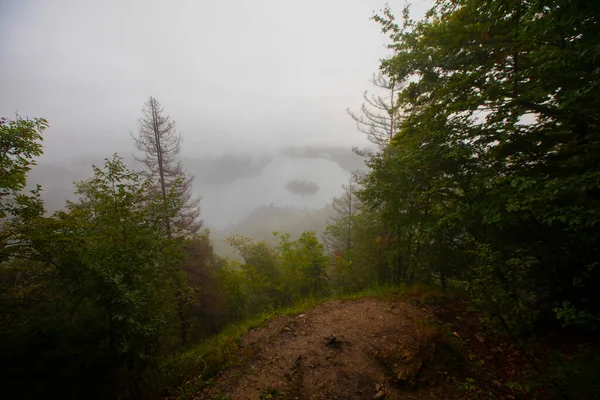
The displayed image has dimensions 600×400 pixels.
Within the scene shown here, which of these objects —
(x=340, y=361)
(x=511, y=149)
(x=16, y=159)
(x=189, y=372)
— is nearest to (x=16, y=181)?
(x=16, y=159)

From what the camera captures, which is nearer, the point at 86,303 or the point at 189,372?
the point at 86,303

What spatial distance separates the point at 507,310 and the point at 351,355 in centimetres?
323

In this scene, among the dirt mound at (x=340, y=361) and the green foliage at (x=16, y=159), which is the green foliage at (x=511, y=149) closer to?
the dirt mound at (x=340, y=361)

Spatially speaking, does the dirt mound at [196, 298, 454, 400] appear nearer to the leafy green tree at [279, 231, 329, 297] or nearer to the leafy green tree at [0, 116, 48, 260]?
the leafy green tree at [0, 116, 48, 260]

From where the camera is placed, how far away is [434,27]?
557 cm

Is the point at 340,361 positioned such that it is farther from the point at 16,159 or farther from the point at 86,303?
the point at 16,159

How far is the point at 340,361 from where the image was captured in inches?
189

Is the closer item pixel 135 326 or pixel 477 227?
pixel 135 326

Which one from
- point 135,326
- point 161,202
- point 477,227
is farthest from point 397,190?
point 135,326

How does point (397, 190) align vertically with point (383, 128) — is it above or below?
below

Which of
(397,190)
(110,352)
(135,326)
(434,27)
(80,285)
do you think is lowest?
(110,352)

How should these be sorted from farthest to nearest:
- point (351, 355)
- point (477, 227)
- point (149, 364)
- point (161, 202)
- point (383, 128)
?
point (383, 128) → point (161, 202) → point (477, 227) → point (149, 364) → point (351, 355)

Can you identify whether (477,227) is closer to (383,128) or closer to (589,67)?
(589,67)

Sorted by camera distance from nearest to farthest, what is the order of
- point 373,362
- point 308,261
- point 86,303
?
point 86,303 → point 373,362 → point 308,261
